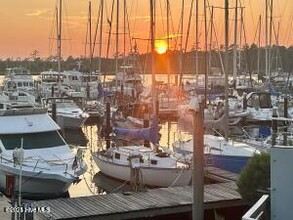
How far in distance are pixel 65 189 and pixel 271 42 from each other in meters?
44.0

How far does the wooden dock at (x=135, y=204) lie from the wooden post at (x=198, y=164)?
2340 mm

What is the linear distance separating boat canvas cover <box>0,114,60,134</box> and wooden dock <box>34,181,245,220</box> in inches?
297

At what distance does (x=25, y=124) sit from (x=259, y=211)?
1536 cm

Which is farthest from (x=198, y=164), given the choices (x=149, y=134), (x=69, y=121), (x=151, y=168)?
(x=69, y=121)

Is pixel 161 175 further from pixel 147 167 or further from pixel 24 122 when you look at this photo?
pixel 24 122

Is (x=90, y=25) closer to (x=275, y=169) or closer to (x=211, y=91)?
(x=211, y=91)

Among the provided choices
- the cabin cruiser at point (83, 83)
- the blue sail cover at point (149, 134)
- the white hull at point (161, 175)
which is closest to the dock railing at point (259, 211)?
the white hull at point (161, 175)

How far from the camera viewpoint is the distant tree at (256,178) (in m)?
12.7

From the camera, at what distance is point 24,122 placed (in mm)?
23594

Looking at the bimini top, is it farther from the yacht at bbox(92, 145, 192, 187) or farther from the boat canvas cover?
the yacht at bbox(92, 145, 192, 187)

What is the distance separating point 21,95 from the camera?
47.0m

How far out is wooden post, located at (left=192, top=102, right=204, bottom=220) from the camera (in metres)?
13.2

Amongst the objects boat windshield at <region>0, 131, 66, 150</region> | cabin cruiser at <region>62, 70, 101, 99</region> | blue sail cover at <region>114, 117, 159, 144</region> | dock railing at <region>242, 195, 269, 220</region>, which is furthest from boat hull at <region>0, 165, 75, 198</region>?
cabin cruiser at <region>62, 70, 101, 99</region>

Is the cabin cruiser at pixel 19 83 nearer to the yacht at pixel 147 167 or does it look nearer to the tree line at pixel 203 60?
the tree line at pixel 203 60
